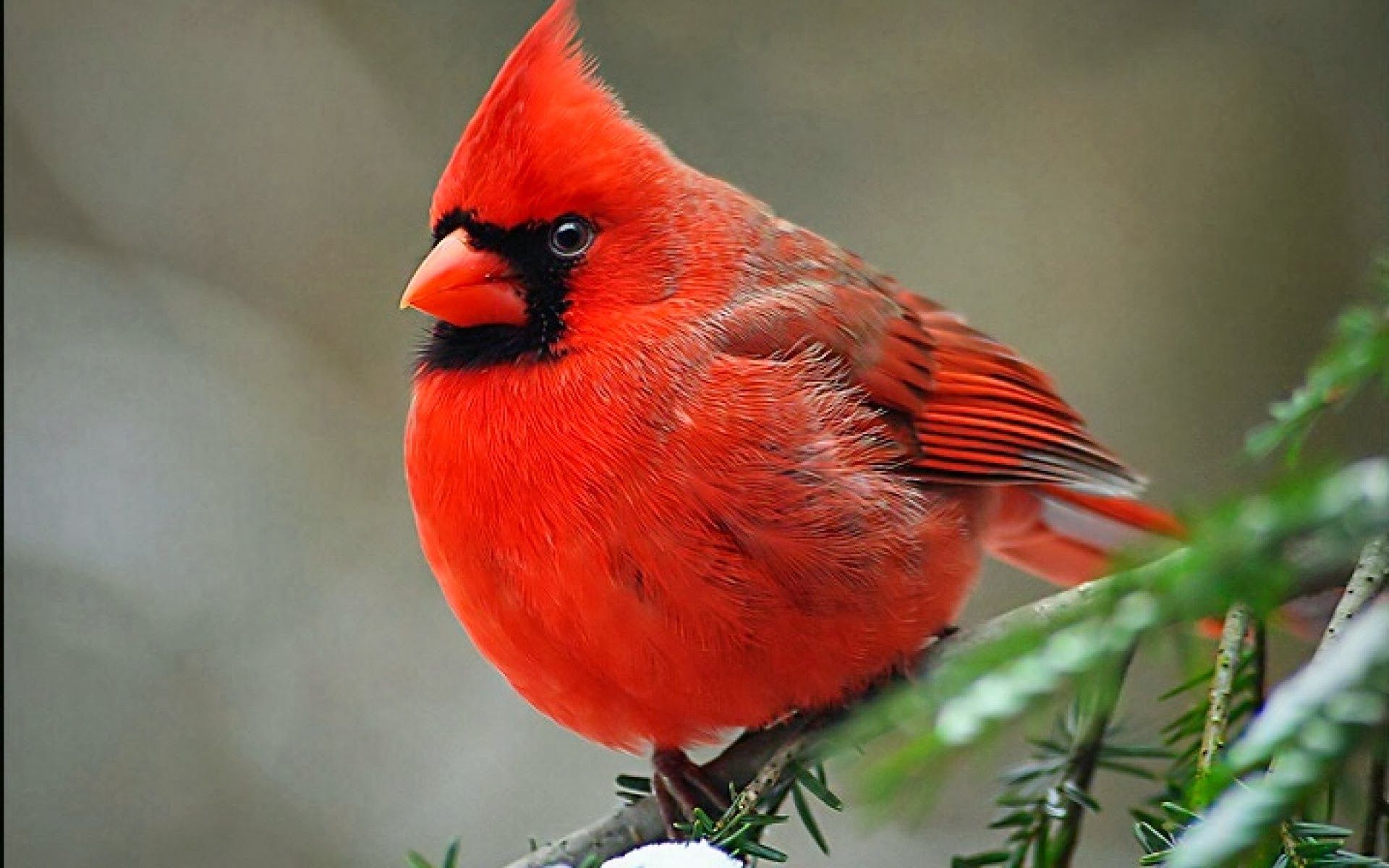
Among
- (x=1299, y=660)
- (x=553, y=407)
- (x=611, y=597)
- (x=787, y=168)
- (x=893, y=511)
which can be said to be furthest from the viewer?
(x=787, y=168)

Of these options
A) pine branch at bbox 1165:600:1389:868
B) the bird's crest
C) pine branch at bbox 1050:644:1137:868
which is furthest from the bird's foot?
pine branch at bbox 1165:600:1389:868

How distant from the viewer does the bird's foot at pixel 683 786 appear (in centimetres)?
194

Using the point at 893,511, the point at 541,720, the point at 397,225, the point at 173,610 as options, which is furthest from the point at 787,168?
the point at 893,511

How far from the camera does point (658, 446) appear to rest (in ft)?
6.10

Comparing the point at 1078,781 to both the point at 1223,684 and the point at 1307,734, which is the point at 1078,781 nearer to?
the point at 1223,684

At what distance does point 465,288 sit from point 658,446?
1.22 ft

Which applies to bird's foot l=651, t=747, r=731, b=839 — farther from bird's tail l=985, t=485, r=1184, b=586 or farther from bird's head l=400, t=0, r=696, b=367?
bird's tail l=985, t=485, r=1184, b=586

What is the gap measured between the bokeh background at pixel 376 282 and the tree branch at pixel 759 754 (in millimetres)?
2230

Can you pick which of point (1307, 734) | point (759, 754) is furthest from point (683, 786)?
point (1307, 734)

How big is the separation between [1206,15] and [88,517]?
383 centimetres

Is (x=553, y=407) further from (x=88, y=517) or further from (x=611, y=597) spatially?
(x=88, y=517)

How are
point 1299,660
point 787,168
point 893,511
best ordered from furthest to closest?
point 787,168 < point 1299,660 < point 893,511

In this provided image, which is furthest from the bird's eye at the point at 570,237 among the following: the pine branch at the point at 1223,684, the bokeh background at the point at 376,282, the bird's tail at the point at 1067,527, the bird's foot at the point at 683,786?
the bokeh background at the point at 376,282

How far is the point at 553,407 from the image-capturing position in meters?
1.92
